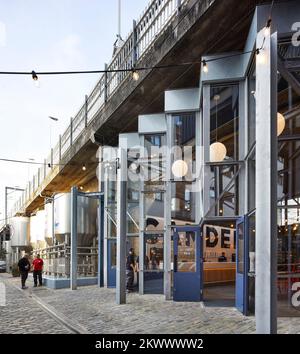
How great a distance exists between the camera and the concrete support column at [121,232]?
13555 millimetres

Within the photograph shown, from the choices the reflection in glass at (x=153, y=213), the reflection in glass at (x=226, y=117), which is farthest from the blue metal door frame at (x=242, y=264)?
the reflection in glass at (x=153, y=213)

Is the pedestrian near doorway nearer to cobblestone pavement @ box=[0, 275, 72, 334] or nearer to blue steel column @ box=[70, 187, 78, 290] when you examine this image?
blue steel column @ box=[70, 187, 78, 290]

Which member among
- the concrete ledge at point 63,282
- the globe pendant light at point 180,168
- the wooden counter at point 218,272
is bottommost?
the concrete ledge at point 63,282

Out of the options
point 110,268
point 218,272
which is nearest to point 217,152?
point 218,272

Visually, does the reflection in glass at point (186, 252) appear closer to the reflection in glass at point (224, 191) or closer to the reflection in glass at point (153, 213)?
the reflection in glass at point (224, 191)

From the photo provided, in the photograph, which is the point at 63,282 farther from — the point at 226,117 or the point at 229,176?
the point at 226,117

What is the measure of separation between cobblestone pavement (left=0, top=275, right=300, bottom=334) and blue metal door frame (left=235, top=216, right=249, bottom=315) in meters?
0.30

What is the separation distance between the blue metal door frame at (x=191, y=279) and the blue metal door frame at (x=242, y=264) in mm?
1685

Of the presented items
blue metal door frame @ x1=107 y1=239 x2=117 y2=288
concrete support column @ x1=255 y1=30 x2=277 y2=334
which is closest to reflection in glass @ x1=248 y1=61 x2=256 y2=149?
concrete support column @ x1=255 y1=30 x2=277 y2=334

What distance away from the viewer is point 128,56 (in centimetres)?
1530

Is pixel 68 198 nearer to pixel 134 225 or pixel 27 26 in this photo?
pixel 134 225

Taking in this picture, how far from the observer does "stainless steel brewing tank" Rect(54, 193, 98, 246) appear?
22406mm
